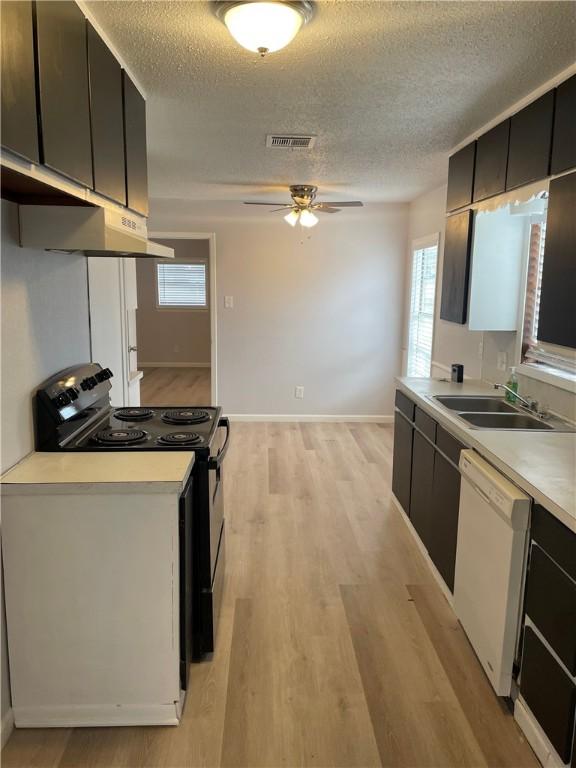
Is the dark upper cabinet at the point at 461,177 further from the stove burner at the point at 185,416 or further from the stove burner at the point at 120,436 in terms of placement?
the stove burner at the point at 120,436

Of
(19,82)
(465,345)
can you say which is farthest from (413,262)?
(19,82)

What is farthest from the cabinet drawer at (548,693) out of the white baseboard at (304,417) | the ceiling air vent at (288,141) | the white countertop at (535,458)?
the white baseboard at (304,417)

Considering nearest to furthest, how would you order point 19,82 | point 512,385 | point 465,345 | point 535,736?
point 19,82
point 535,736
point 512,385
point 465,345

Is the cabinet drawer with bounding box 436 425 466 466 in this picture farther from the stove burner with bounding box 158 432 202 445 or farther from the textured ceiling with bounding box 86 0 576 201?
the textured ceiling with bounding box 86 0 576 201

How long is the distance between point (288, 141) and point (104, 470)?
2.32 m

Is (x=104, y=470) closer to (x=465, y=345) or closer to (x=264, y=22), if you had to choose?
(x=264, y=22)

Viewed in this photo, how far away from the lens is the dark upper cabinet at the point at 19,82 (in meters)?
1.27

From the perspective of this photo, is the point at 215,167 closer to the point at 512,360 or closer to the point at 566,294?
the point at 512,360

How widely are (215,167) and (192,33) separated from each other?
2.15 metres

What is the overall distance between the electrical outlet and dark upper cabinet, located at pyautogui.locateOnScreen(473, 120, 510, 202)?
38.8 inches

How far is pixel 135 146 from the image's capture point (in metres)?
2.45

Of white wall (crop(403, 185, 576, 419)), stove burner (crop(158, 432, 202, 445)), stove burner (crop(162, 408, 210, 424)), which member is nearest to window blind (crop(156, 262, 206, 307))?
white wall (crop(403, 185, 576, 419))

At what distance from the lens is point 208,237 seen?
5992 millimetres

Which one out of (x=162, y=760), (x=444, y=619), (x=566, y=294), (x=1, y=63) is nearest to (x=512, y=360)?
(x=566, y=294)
